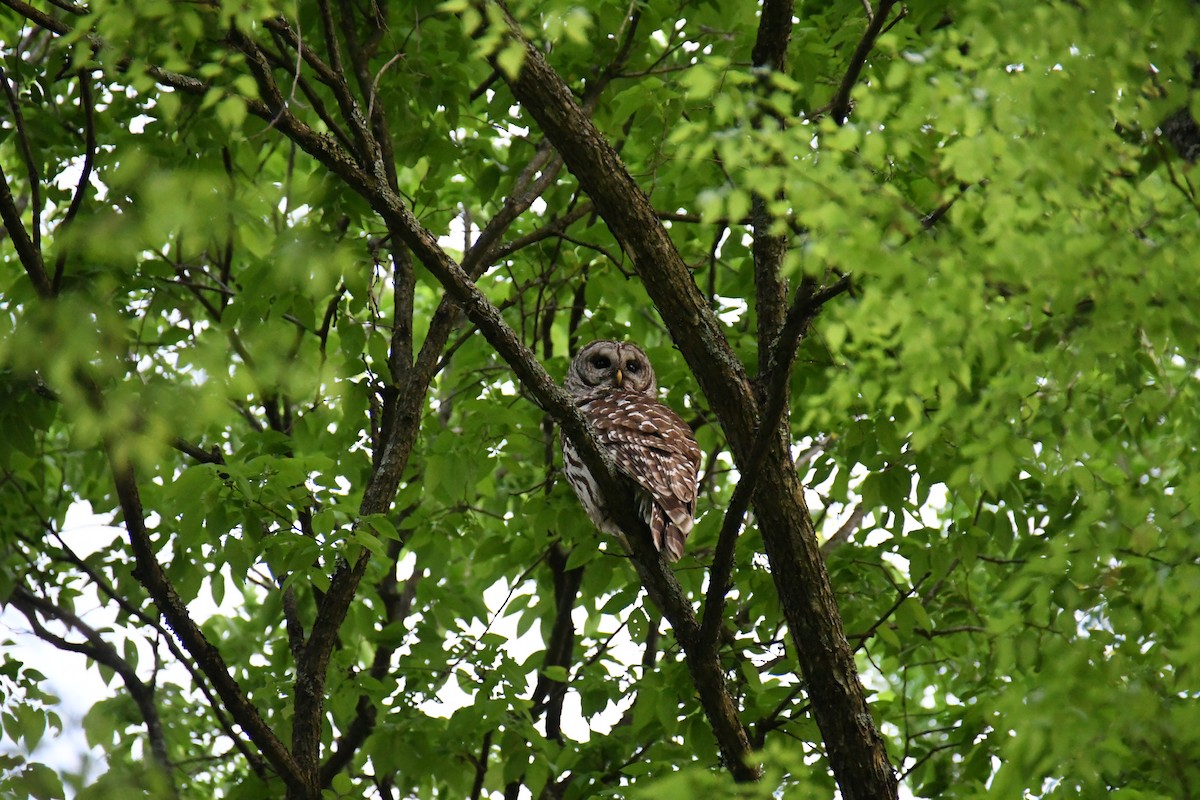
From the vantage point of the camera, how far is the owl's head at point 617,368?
6742 mm

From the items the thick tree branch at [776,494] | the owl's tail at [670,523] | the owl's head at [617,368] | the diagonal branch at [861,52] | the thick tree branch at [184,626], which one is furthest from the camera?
the owl's head at [617,368]

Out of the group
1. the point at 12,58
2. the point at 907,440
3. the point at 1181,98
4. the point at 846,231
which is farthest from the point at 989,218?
the point at 12,58

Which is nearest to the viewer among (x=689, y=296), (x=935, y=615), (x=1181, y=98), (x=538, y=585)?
(x=1181, y=98)

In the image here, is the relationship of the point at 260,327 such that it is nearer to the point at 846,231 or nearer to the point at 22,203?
the point at 846,231

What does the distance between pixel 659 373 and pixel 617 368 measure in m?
0.26

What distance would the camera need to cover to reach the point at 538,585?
7.29 metres

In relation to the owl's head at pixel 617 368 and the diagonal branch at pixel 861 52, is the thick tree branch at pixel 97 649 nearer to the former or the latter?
the owl's head at pixel 617 368

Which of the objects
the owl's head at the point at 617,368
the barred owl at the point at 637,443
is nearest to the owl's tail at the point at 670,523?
the barred owl at the point at 637,443

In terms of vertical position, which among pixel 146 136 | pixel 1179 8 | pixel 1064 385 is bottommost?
pixel 1064 385

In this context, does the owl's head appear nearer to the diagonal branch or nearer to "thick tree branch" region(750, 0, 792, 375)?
Answer: "thick tree branch" region(750, 0, 792, 375)

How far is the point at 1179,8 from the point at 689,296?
1.82 metres

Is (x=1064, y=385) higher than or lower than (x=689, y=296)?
lower

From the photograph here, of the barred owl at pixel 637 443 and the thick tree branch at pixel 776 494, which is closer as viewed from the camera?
the thick tree branch at pixel 776 494

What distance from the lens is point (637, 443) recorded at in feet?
17.9
